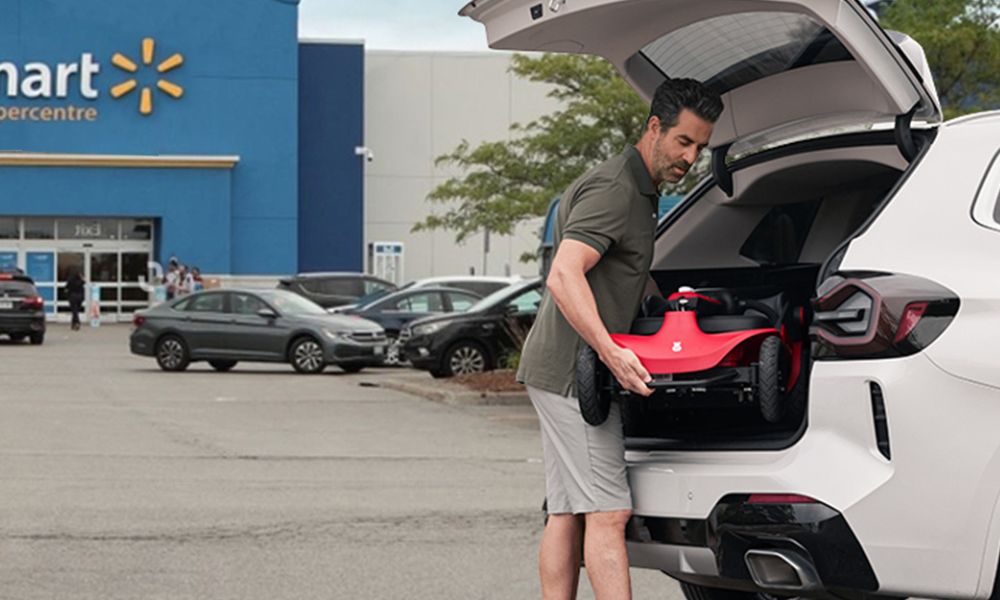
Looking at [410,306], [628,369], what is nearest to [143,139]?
[410,306]

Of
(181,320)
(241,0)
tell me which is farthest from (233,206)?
(181,320)

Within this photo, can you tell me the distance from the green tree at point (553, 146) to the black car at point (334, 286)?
3.93m

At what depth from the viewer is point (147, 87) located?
5459 centimetres

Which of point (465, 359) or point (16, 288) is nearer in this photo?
point (465, 359)

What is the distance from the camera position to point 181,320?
2920cm

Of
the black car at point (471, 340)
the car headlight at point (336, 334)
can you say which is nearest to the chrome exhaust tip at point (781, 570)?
the black car at point (471, 340)

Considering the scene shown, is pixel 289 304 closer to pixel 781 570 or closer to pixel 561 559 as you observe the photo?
pixel 561 559

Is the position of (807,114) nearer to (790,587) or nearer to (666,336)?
(666,336)

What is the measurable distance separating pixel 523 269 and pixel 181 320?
38.1m

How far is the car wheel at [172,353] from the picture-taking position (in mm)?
29172

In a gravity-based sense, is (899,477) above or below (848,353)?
below

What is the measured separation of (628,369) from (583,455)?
45cm

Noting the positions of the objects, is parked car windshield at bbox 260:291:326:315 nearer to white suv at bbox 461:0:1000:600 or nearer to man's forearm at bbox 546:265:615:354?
white suv at bbox 461:0:1000:600

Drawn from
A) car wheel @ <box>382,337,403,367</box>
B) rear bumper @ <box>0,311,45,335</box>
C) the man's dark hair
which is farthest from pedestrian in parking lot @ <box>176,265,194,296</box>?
the man's dark hair
